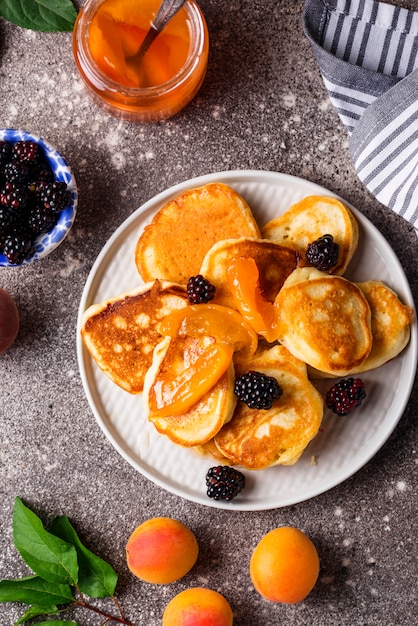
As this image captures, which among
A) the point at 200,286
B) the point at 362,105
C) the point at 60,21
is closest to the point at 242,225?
the point at 200,286

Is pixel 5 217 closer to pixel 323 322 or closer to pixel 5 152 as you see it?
pixel 5 152

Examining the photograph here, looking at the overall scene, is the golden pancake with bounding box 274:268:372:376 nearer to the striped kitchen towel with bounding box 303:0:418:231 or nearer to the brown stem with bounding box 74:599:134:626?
the striped kitchen towel with bounding box 303:0:418:231

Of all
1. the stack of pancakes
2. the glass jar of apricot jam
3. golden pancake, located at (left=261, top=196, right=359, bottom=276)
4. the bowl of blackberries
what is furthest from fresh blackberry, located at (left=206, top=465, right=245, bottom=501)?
the glass jar of apricot jam

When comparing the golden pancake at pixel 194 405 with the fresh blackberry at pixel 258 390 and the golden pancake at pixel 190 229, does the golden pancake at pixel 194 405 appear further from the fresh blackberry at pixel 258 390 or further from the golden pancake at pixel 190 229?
the golden pancake at pixel 190 229

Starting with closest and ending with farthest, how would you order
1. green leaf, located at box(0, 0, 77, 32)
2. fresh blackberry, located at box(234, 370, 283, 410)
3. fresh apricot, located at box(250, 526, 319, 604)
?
fresh blackberry, located at box(234, 370, 283, 410) < fresh apricot, located at box(250, 526, 319, 604) < green leaf, located at box(0, 0, 77, 32)

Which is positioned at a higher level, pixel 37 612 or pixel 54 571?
pixel 54 571

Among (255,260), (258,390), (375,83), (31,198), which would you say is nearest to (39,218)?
(31,198)
